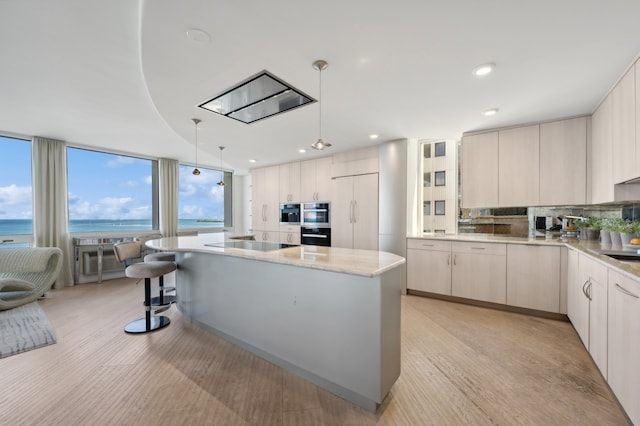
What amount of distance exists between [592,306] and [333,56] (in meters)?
2.80

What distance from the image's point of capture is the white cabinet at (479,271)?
3.19 m

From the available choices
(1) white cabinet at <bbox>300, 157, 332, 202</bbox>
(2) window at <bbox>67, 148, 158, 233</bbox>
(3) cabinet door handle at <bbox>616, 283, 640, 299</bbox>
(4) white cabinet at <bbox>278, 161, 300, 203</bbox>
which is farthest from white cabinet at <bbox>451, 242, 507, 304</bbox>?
(2) window at <bbox>67, 148, 158, 233</bbox>

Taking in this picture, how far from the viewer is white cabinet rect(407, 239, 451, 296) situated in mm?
3570

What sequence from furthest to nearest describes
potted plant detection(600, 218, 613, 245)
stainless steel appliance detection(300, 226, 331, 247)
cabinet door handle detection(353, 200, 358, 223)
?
stainless steel appliance detection(300, 226, 331, 247), cabinet door handle detection(353, 200, 358, 223), potted plant detection(600, 218, 613, 245)

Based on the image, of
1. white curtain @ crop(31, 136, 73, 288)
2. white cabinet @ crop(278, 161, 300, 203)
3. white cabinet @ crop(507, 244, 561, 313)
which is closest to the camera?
white cabinet @ crop(507, 244, 561, 313)

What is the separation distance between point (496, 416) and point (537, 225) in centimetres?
295

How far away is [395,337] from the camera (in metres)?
1.71

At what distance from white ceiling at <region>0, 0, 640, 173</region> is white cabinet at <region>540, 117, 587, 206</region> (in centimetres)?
26

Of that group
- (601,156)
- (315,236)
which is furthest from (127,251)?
(601,156)

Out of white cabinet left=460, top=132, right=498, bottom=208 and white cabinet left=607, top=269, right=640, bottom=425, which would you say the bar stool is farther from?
white cabinet left=460, top=132, right=498, bottom=208

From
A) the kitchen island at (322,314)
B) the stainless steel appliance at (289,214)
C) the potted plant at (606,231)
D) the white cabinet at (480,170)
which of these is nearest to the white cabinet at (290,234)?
the stainless steel appliance at (289,214)

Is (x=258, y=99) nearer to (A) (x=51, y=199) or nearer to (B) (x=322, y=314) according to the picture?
(B) (x=322, y=314)

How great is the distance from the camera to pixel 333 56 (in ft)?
6.16

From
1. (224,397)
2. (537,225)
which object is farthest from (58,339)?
(537,225)
